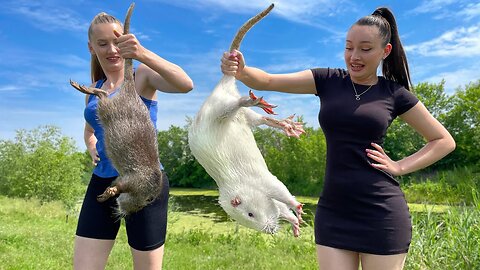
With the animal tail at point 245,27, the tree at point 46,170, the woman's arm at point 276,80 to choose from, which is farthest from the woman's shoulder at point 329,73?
the tree at point 46,170

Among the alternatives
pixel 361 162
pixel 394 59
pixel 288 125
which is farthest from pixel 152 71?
pixel 394 59

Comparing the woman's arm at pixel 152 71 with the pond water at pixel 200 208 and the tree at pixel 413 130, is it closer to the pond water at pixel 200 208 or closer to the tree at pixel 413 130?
the pond water at pixel 200 208

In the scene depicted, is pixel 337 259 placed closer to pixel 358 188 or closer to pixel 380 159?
pixel 358 188

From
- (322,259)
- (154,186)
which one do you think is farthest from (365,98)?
(154,186)

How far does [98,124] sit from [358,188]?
130 centimetres

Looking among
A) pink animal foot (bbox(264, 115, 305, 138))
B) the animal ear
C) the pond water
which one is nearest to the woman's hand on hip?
pink animal foot (bbox(264, 115, 305, 138))

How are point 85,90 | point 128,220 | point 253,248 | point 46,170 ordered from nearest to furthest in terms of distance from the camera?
point 85,90 → point 128,220 → point 253,248 → point 46,170

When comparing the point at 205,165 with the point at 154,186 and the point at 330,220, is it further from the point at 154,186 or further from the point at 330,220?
the point at 330,220

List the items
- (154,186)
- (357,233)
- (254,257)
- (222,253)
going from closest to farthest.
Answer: (154,186) < (357,233) < (254,257) < (222,253)

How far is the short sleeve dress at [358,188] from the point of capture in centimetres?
230

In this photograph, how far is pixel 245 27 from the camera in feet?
7.17

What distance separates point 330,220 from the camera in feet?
7.76

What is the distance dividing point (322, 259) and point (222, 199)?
0.64m

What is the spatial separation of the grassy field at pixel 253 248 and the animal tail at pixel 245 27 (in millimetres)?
1795
